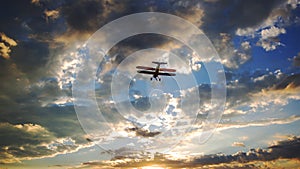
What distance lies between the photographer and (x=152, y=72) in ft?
315

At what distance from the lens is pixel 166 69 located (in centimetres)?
9869

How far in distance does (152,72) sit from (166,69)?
5121 millimetres
